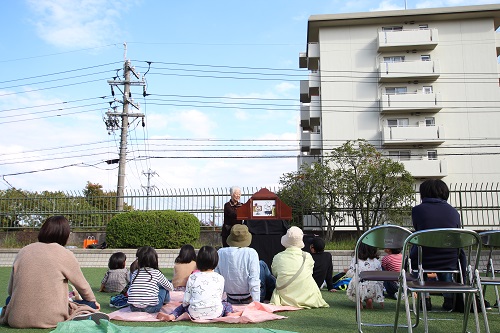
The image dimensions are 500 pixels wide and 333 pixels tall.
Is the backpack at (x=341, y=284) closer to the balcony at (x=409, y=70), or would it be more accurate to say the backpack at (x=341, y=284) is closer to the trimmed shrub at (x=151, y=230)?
the trimmed shrub at (x=151, y=230)

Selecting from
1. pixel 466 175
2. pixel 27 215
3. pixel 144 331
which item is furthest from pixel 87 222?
pixel 466 175

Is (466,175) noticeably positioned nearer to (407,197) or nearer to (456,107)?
(456,107)

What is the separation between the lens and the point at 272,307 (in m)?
5.56

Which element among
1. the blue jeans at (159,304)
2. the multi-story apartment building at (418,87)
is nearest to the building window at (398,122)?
the multi-story apartment building at (418,87)

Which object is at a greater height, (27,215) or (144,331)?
(27,215)

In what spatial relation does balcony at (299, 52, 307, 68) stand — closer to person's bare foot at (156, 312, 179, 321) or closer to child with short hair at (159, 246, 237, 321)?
child with short hair at (159, 246, 237, 321)

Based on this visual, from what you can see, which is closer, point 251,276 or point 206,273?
point 206,273

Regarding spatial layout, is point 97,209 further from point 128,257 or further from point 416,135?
point 416,135

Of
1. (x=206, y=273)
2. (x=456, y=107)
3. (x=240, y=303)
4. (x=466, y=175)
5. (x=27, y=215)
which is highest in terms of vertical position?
(x=456, y=107)

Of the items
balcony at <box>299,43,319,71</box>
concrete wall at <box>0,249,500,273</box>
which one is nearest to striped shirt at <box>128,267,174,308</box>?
concrete wall at <box>0,249,500,273</box>

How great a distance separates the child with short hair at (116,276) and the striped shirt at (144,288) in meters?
2.36

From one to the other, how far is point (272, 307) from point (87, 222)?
12.8 meters

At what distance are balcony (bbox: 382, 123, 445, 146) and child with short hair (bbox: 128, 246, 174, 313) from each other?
28.1 meters

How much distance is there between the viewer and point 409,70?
3186 centimetres
